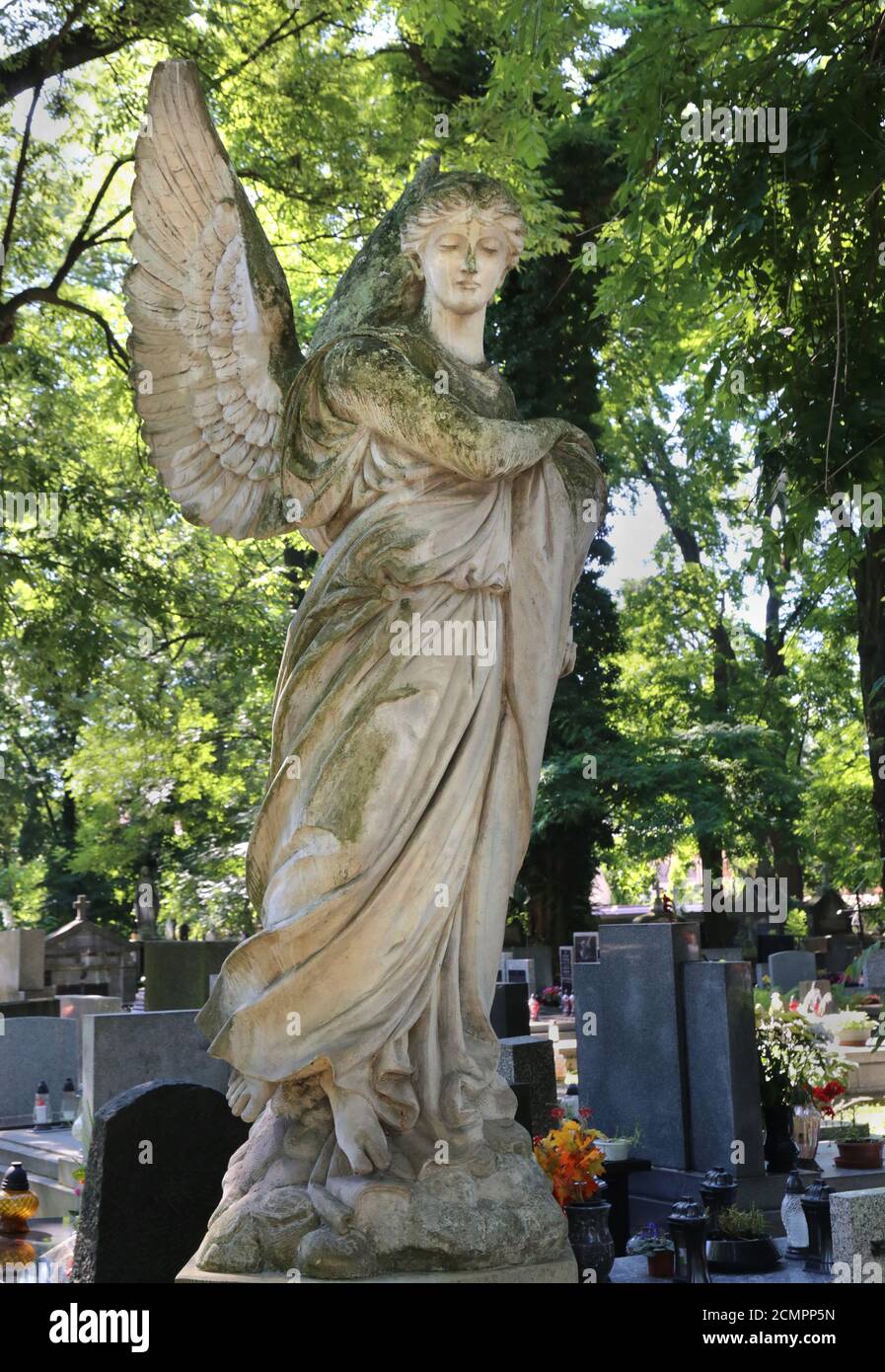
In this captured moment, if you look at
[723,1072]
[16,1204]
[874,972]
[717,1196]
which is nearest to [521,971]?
[874,972]

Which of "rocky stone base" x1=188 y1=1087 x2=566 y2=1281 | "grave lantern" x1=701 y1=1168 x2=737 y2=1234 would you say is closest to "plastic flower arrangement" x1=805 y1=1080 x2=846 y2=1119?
"grave lantern" x1=701 y1=1168 x2=737 y2=1234

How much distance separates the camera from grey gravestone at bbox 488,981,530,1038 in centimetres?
1239

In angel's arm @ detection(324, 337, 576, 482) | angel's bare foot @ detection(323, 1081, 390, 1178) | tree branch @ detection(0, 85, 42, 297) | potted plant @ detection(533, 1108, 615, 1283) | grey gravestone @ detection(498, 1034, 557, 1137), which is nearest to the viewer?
angel's bare foot @ detection(323, 1081, 390, 1178)

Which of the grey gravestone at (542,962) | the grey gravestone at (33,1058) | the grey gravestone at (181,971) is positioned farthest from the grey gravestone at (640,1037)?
the grey gravestone at (542,962)

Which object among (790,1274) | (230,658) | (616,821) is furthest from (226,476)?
(616,821)

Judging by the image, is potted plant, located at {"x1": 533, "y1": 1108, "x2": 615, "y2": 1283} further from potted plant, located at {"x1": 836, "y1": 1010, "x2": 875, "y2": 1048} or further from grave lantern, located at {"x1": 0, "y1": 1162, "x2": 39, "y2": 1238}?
potted plant, located at {"x1": 836, "y1": 1010, "x2": 875, "y2": 1048}

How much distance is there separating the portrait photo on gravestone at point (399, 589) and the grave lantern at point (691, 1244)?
0.02 metres

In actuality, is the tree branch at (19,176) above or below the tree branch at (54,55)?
below

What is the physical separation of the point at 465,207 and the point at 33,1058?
1160 cm

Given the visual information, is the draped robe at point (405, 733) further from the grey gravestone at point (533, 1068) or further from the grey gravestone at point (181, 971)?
the grey gravestone at point (181, 971)

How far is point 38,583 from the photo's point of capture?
46.6 ft

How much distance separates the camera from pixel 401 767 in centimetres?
412

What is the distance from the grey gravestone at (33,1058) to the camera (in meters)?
14.1

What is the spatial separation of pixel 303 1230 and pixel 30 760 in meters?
27.9
